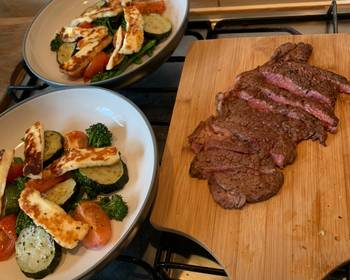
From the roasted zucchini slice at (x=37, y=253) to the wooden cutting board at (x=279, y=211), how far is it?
292 millimetres

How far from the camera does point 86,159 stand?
125 centimetres

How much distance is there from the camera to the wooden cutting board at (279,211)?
1077 mm

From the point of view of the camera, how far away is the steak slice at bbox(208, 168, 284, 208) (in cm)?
118

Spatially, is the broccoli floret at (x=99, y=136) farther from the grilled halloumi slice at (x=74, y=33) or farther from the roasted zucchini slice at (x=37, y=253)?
the grilled halloumi slice at (x=74, y=33)

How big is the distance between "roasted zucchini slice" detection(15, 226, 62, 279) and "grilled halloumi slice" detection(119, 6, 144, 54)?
0.70m

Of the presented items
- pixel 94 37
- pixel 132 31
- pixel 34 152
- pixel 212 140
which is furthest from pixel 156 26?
pixel 34 152

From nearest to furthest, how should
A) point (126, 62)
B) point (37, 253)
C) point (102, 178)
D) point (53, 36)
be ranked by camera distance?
point (37, 253)
point (102, 178)
point (126, 62)
point (53, 36)

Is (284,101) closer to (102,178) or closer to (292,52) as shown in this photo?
(292,52)

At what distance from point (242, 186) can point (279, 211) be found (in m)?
0.12

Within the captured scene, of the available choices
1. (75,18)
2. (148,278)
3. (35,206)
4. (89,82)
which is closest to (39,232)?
(35,206)

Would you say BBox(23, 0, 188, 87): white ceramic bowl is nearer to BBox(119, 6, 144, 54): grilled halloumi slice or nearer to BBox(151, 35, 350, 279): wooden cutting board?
BBox(119, 6, 144, 54): grilled halloumi slice

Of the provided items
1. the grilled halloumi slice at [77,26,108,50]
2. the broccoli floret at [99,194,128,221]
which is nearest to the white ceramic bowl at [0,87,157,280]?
the broccoli floret at [99,194,128,221]

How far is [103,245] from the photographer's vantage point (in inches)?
44.5

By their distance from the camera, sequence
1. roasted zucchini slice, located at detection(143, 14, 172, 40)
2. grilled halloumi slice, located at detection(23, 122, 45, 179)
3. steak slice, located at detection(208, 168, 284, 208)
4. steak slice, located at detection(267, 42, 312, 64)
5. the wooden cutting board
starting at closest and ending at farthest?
the wooden cutting board → steak slice, located at detection(208, 168, 284, 208) → grilled halloumi slice, located at detection(23, 122, 45, 179) → steak slice, located at detection(267, 42, 312, 64) → roasted zucchini slice, located at detection(143, 14, 172, 40)
